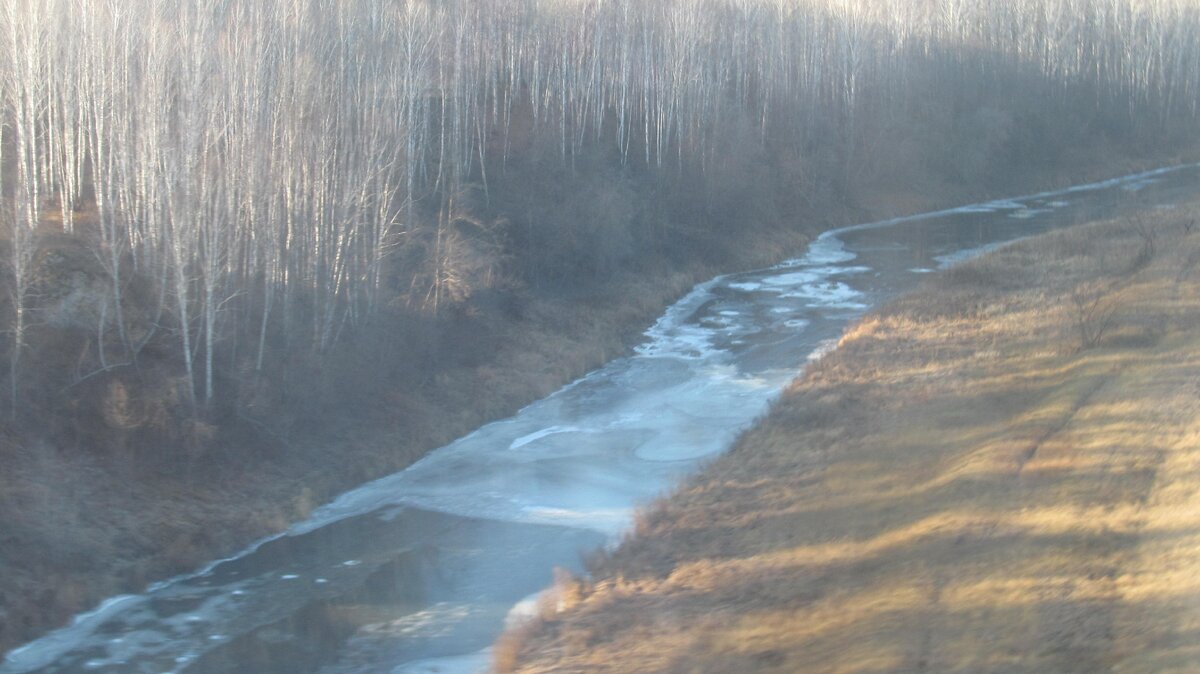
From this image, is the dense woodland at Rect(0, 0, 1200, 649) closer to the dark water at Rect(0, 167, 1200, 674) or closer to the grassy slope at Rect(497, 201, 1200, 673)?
the dark water at Rect(0, 167, 1200, 674)

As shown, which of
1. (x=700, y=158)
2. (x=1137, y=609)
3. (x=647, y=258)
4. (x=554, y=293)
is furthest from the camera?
(x=700, y=158)

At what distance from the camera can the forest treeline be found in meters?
17.0

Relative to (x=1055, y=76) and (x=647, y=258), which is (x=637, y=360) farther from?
(x=1055, y=76)

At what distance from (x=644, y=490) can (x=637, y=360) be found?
31.1ft

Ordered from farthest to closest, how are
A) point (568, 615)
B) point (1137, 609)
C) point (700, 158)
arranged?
point (700, 158) → point (568, 615) → point (1137, 609)

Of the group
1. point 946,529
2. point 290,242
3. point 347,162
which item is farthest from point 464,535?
point 347,162

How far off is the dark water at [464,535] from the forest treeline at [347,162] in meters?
3.38

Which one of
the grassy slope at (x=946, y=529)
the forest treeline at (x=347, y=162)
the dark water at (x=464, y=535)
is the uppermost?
the forest treeline at (x=347, y=162)

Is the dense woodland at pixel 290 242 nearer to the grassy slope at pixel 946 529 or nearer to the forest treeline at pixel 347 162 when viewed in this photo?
the forest treeline at pixel 347 162

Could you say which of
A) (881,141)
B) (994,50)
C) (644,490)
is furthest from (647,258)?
(994,50)

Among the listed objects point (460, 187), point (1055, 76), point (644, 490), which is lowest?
point (644, 490)

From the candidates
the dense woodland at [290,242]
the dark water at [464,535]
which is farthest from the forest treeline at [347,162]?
the dark water at [464,535]

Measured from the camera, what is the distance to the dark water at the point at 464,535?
11570mm

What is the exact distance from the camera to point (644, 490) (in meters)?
16.0
